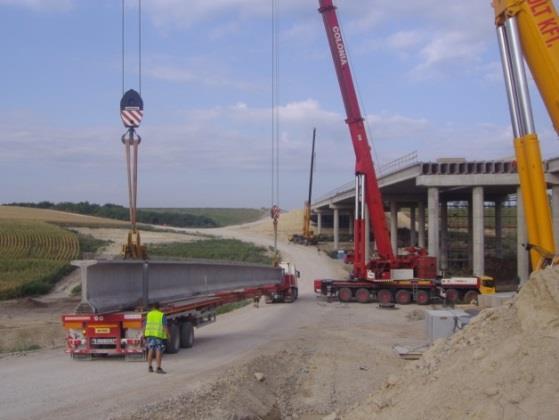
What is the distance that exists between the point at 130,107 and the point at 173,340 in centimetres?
644

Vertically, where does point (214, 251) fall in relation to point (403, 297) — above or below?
above

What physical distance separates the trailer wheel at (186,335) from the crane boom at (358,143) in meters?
15.7

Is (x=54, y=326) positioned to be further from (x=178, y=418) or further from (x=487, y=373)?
(x=487, y=373)

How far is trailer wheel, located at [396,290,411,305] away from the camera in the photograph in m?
37.2

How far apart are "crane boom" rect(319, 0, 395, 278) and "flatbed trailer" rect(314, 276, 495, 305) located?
6.59 ft

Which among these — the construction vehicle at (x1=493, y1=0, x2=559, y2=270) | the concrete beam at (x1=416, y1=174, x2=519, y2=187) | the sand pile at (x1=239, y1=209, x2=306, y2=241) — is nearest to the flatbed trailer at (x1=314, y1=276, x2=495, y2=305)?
the concrete beam at (x1=416, y1=174, x2=519, y2=187)

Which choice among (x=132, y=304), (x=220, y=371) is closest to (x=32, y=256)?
(x=132, y=304)

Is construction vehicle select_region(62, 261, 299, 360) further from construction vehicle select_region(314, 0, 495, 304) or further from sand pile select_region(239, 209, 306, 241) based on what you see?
sand pile select_region(239, 209, 306, 241)

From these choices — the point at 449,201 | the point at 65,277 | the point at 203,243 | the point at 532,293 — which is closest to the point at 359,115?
the point at 532,293

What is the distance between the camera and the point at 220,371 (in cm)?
1633

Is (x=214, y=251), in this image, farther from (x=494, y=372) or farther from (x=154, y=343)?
(x=494, y=372)

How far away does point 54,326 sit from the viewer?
3066 cm

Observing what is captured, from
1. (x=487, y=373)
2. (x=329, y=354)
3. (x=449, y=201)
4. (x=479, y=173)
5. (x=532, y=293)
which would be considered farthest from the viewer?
(x=449, y=201)

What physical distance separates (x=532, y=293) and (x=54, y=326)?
23665 mm
